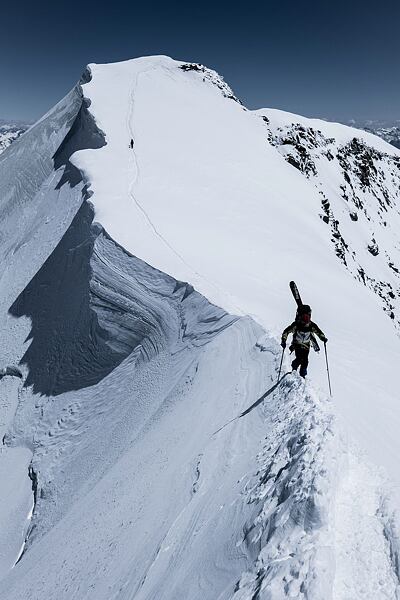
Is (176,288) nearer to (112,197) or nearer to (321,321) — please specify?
(321,321)

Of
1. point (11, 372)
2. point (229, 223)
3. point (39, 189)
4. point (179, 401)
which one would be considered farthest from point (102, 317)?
point (39, 189)

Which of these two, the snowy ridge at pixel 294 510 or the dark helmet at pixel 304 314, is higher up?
the dark helmet at pixel 304 314

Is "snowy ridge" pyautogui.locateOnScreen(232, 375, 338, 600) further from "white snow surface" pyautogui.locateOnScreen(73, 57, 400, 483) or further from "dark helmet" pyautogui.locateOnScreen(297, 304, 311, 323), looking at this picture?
"dark helmet" pyautogui.locateOnScreen(297, 304, 311, 323)

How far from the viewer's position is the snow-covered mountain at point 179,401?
16.3 ft

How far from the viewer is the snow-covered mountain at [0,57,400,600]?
4.97 m

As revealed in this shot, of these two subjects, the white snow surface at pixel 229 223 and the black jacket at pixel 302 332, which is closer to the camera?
the black jacket at pixel 302 332

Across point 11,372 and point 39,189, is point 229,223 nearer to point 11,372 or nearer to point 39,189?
point 11,372

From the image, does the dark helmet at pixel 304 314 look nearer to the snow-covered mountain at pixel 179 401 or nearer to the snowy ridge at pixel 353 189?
the snow-covered mountain at pixel 179 401

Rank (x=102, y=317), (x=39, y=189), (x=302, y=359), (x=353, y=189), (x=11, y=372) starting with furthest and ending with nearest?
(x=353, y=189) < (x=39, y=189) < (x=11, y=372) < (x=102, y=317) < (x=302, y=359)

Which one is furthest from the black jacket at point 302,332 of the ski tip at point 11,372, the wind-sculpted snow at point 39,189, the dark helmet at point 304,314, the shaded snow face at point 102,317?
the wind-sculpted snow at point 39,189

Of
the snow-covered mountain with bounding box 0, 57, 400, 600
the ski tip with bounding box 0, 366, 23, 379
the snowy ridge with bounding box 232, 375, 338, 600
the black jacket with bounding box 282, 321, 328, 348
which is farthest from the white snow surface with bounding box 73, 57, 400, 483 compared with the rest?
the ski tip with bounding box 0, 366, 23, 379

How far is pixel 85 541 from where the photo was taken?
25.1 ft

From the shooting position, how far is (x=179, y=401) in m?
9.47

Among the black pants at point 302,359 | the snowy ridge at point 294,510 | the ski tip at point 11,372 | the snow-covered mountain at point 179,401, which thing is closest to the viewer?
the snowy ridge at point 294,510
